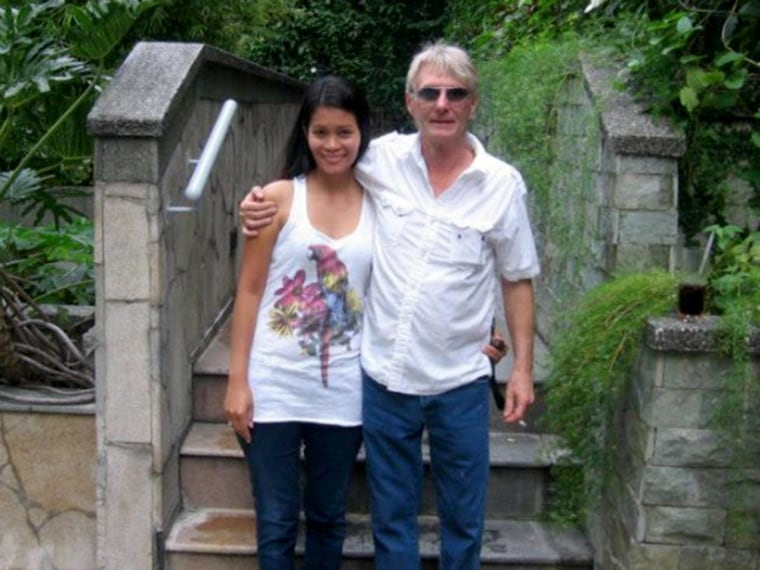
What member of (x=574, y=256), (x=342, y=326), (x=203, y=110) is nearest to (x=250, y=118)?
(x=203, y=110)

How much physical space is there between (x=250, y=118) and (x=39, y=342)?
2.40 meters

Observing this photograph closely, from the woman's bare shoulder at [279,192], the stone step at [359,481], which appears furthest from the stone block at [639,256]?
the woman's bare shoulder at [279,192]

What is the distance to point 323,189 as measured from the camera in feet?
9.23

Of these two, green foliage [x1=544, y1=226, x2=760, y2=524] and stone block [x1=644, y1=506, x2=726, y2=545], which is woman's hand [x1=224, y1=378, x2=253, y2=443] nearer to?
green foliage [x1=544, y1=226, x2=760, y2=524]

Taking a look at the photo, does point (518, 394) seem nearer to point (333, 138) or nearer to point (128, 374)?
point (333, 138)

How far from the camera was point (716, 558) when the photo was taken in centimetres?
312

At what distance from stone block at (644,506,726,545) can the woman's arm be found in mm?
1231

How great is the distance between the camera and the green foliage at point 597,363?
3098 millimetres

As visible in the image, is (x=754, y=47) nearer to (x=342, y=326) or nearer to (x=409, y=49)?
(x=342, y=326)

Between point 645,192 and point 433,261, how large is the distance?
3.20 feet

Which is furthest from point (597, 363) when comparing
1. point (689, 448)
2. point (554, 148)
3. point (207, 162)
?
point (554, 148)

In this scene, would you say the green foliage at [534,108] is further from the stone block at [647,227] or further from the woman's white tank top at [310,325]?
the woman's white tank top at [310,325]

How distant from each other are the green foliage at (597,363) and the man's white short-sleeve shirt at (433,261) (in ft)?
1.52

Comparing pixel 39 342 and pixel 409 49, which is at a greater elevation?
pixel 409 49
